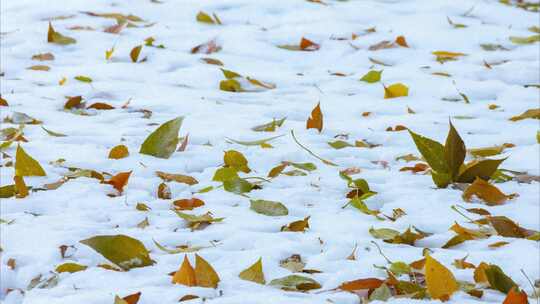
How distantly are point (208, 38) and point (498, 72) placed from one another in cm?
132

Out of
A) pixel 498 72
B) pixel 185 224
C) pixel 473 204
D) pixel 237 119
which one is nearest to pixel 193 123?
pixel 237 119

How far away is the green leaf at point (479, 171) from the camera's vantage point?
97.2 inches

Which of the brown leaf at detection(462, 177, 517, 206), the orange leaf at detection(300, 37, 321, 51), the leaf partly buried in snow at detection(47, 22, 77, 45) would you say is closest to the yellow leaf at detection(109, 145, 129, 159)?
the brown leaf at detection(462, 177, 517, 206)

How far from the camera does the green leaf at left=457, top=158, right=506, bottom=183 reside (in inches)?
97.2

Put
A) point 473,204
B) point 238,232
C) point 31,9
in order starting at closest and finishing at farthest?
1. point 238,232
2. point 473,204
3. point 31,9

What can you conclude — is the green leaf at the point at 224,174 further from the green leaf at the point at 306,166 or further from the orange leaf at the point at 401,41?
the orange leaf at the point at 401,41

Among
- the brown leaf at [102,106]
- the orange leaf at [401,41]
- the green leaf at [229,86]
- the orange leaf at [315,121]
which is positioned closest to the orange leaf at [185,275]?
the orange leaf at [315,121]

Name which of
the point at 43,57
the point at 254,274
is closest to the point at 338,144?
the point at 254,274

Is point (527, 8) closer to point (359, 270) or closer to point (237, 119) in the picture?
point (237, 119)

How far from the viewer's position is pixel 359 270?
6.34 ft

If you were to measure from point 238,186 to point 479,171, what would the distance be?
0.70 metres

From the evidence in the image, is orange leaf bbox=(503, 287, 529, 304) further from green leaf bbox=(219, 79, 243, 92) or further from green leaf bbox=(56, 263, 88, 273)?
green leaf bbox=(219, 79, 243, 92)

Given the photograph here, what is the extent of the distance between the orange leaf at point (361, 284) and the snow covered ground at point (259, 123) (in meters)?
0.04

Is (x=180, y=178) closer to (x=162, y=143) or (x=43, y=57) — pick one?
(x=162, y=143)
